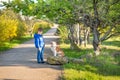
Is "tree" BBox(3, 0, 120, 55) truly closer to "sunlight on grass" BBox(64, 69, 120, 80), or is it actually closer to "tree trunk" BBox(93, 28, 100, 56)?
"tree trunk" BBox(93, 28, 100, 56)

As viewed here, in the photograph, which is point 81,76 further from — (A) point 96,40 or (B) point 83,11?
(A) point 96,40

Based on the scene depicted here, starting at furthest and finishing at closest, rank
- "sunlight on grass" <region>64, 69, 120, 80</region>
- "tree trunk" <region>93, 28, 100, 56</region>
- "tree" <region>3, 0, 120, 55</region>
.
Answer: "tree trunk" <region>93, 28, 100, 56</region>
"tree" <region>3, 0, 120, 55</region>
"sunlight on grass" <region>64, 69, 120, 80</region>

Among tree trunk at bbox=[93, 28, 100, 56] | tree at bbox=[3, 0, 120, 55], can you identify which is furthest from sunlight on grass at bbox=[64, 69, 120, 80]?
tree trunk at bbox=[93, 28, 100, 56]

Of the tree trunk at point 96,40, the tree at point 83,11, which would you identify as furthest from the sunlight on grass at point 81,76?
the tree trunk at point 96,40

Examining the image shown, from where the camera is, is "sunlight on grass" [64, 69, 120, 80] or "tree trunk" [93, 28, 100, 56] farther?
"tree trunk" [93, 28, 100, 56]

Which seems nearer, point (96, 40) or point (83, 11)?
point (83, 11)

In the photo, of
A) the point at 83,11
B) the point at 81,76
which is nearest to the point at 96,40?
the point at 83,11

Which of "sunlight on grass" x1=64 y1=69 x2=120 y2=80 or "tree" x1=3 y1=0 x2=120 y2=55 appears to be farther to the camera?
"tree" x1=3 y1=0 x2=120 y2=55

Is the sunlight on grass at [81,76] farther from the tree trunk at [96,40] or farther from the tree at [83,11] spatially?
the tree trunk at [96,40]

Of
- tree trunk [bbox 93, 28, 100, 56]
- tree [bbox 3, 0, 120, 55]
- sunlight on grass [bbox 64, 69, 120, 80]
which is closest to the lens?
sunlight on grass [bbox 64, 69, 120, 80]

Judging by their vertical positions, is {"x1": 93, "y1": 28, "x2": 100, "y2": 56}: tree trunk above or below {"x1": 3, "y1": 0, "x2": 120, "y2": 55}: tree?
below

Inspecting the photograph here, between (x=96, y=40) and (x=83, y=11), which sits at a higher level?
(x=83, y=11)

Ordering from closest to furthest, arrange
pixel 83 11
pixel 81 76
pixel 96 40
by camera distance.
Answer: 1. pixel 81 76
2. pixel 83 11
3. pixel 96 40

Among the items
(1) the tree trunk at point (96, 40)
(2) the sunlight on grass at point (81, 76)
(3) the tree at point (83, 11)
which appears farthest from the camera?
(1) the tree trunk at point (96, 40)
